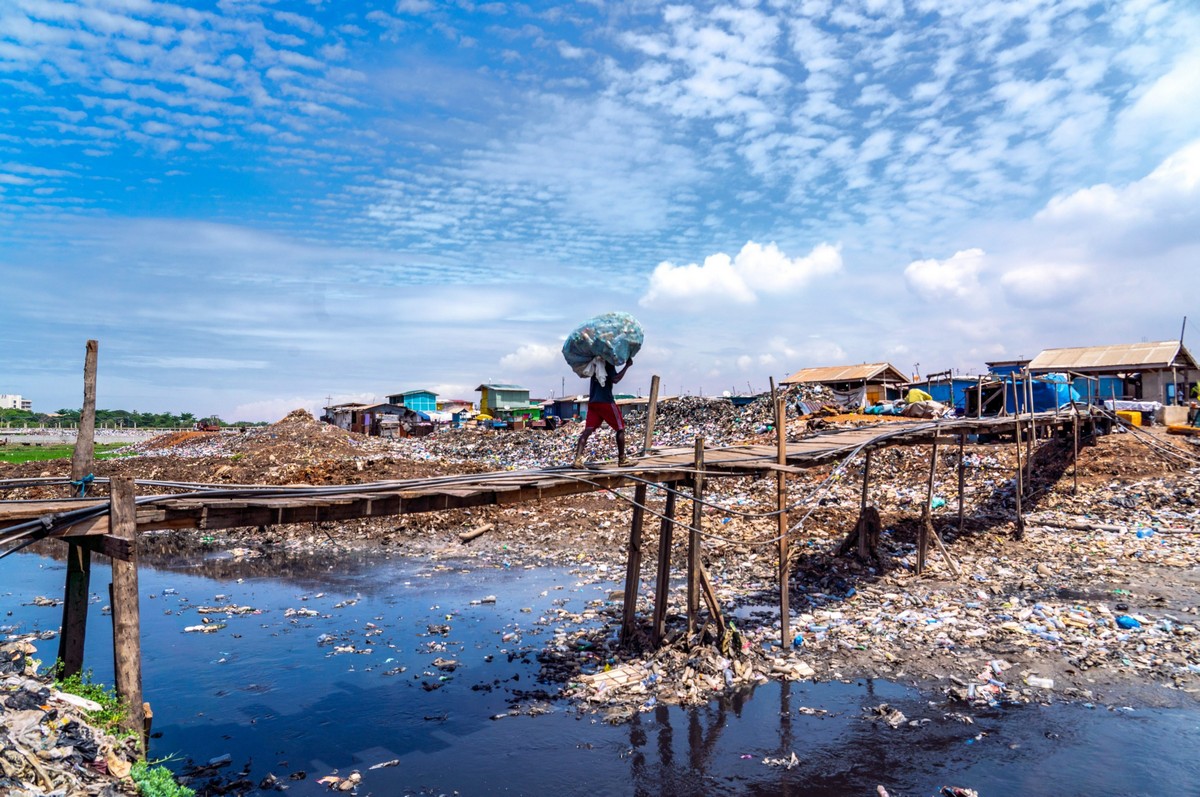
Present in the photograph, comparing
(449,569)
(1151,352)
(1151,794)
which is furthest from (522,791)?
(1151,352)

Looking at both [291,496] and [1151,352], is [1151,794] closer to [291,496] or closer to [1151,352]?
[291,496]

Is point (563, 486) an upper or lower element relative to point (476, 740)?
upper

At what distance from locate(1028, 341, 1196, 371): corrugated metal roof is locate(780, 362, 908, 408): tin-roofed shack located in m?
5.14

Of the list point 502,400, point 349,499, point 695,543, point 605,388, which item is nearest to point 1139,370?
point 695,543

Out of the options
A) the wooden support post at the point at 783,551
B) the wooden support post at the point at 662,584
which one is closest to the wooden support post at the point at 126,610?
the wooden support post at the point at 662,584

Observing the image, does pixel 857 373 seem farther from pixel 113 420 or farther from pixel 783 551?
pixel 113 420

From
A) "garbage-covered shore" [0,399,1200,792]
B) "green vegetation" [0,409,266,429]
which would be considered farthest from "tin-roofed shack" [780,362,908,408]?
"green vegetation" [0,409,266,429]

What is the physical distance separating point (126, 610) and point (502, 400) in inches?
1788

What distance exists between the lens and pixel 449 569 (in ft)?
42.0

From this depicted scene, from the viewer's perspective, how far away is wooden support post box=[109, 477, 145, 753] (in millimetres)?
4348

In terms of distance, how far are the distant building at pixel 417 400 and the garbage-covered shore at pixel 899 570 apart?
26.1 meters

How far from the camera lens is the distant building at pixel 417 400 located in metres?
48.6

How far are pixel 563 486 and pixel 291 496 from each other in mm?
2273

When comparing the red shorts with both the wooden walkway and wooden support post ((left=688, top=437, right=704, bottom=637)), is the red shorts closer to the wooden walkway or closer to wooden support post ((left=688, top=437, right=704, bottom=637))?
the wooden walkway
